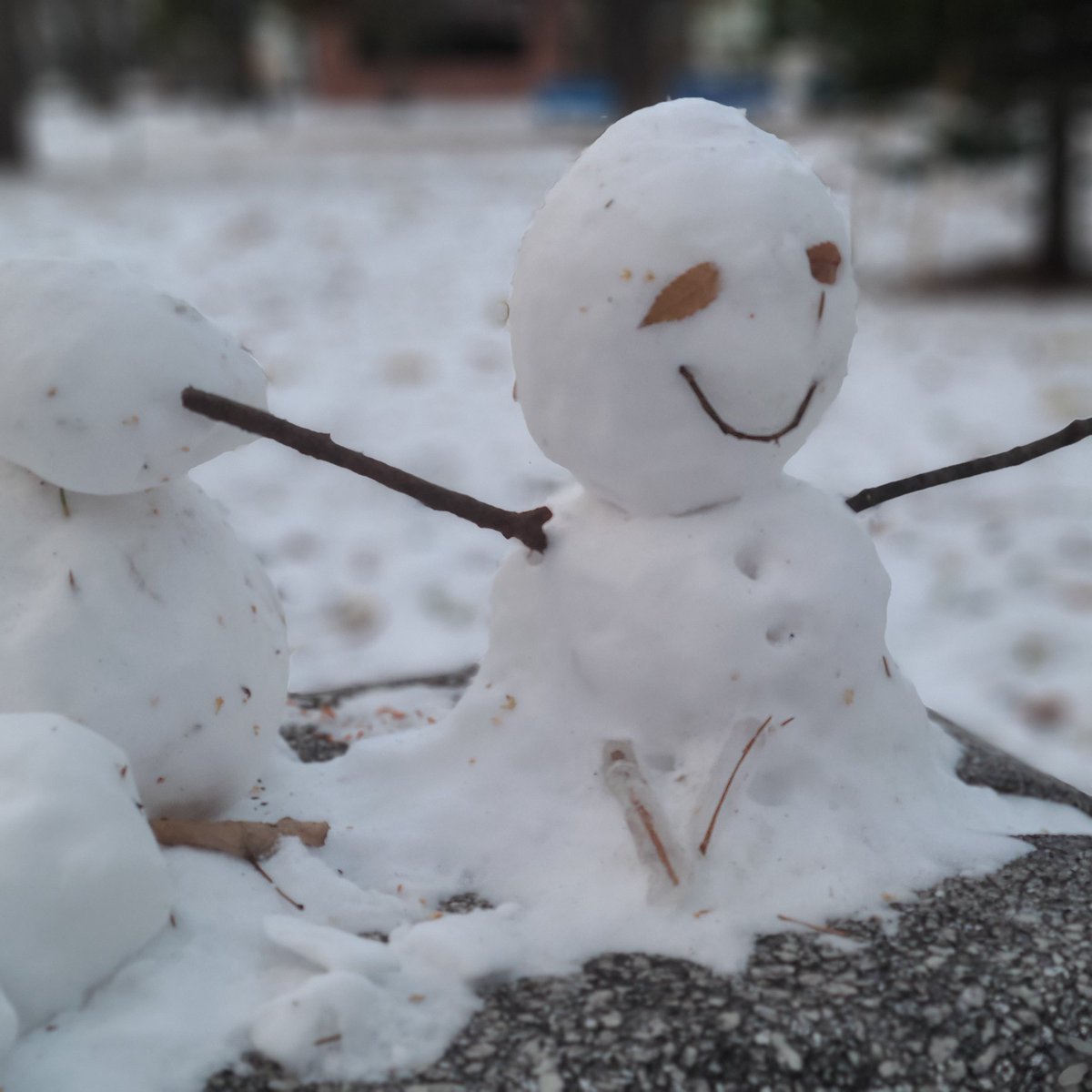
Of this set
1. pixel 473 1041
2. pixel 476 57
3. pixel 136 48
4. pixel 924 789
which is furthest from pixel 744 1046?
pixel 136 48

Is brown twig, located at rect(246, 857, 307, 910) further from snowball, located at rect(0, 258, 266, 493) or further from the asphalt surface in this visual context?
snowball, located at rect(0, 258, 266, 493)

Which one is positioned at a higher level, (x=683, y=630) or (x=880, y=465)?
(x=683, y=630)

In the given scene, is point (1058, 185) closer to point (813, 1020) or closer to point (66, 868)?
point (813, 1020)

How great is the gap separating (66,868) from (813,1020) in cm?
70

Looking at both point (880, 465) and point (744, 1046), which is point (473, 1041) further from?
point (880, 465)

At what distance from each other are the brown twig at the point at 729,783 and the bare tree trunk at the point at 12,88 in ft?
31.8

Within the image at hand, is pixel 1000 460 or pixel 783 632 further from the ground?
pixel 1000 460

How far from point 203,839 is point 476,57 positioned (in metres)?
23.7

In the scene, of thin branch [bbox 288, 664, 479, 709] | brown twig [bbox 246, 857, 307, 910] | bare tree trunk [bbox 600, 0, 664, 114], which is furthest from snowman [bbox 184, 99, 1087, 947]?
bare tree trunk [bbox 600, 0, 664, 114]

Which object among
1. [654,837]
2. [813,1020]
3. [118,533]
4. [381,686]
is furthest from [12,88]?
[813,1020]

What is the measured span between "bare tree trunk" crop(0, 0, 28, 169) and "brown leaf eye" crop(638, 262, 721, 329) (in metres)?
9.51

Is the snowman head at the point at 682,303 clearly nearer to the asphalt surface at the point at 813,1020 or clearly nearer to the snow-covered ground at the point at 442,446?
the snow-covered ground at the point at 442,446

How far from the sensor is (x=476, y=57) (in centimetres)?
2334

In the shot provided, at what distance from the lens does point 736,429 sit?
1466 mm
